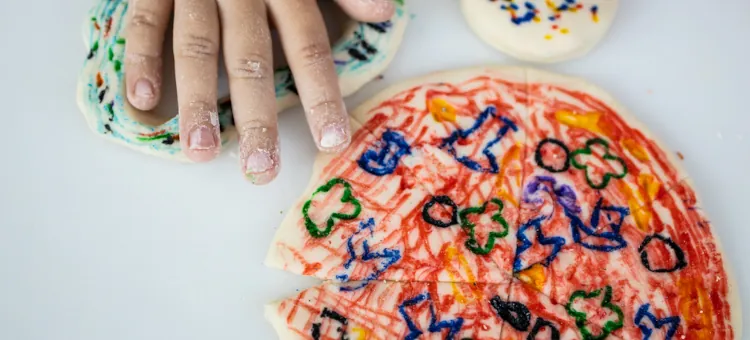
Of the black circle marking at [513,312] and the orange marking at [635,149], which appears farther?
the orange marking at [635,149]

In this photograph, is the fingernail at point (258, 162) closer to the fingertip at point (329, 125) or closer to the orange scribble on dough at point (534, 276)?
the fingertip at point (329, 125)

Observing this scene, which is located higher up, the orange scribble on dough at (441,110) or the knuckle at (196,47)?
the orange scribble on dough at (441,110)

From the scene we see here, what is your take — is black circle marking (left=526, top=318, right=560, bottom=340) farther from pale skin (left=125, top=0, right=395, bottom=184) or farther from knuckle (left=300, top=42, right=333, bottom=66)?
knuckle (left=300, top=42, right=333, bottom=66)

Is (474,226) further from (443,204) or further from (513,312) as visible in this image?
(513,312)

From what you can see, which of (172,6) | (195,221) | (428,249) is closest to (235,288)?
(195,221)

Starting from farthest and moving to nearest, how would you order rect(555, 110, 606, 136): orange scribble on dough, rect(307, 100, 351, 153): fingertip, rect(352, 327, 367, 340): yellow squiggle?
rect(555, 110, 606, 136): orange scribble on dough < rect(307, 100, 351, 153): fingertip < rect(352, 327, 367, 340): yellow squiggle

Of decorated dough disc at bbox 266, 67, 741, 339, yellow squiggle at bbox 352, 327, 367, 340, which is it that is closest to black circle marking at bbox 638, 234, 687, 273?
decorated dough disc at bbox 266, 67, 741, 339

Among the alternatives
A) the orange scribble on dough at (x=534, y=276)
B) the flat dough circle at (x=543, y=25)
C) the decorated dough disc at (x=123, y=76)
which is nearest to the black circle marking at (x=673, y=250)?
the orange scribble on dough at (x=534, y=276)
